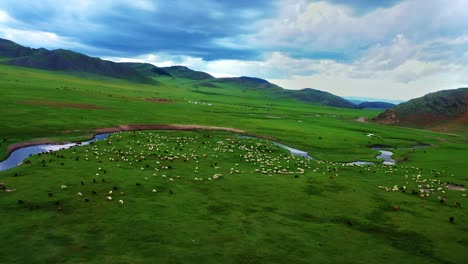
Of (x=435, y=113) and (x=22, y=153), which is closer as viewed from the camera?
(x=22, y=153)

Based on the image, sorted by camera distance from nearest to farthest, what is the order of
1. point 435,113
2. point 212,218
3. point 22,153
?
point 212,218 → point 22,153 → point 435,113

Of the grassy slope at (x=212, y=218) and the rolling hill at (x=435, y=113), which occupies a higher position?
the rolling hill at (x=435, y=113)

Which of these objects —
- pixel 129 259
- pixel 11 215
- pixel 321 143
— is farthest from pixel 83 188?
pixel 321 143

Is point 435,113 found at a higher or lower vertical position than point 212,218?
higher

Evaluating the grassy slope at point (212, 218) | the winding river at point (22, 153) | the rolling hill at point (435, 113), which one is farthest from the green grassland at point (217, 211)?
the rolling hill at point (435, 113)

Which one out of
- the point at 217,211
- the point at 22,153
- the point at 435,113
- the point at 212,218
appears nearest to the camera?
the point at 212,218

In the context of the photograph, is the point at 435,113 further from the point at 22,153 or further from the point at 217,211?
the point at 217,211

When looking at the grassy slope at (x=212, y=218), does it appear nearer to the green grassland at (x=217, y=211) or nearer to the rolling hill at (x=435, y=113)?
the green grassland at (x=217, y=211)

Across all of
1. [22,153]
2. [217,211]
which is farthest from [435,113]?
[217,211]

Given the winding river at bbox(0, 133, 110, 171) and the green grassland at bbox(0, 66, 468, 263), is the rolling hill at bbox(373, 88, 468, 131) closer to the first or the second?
the green grassland at bbox(0, 66, 468, 263)
